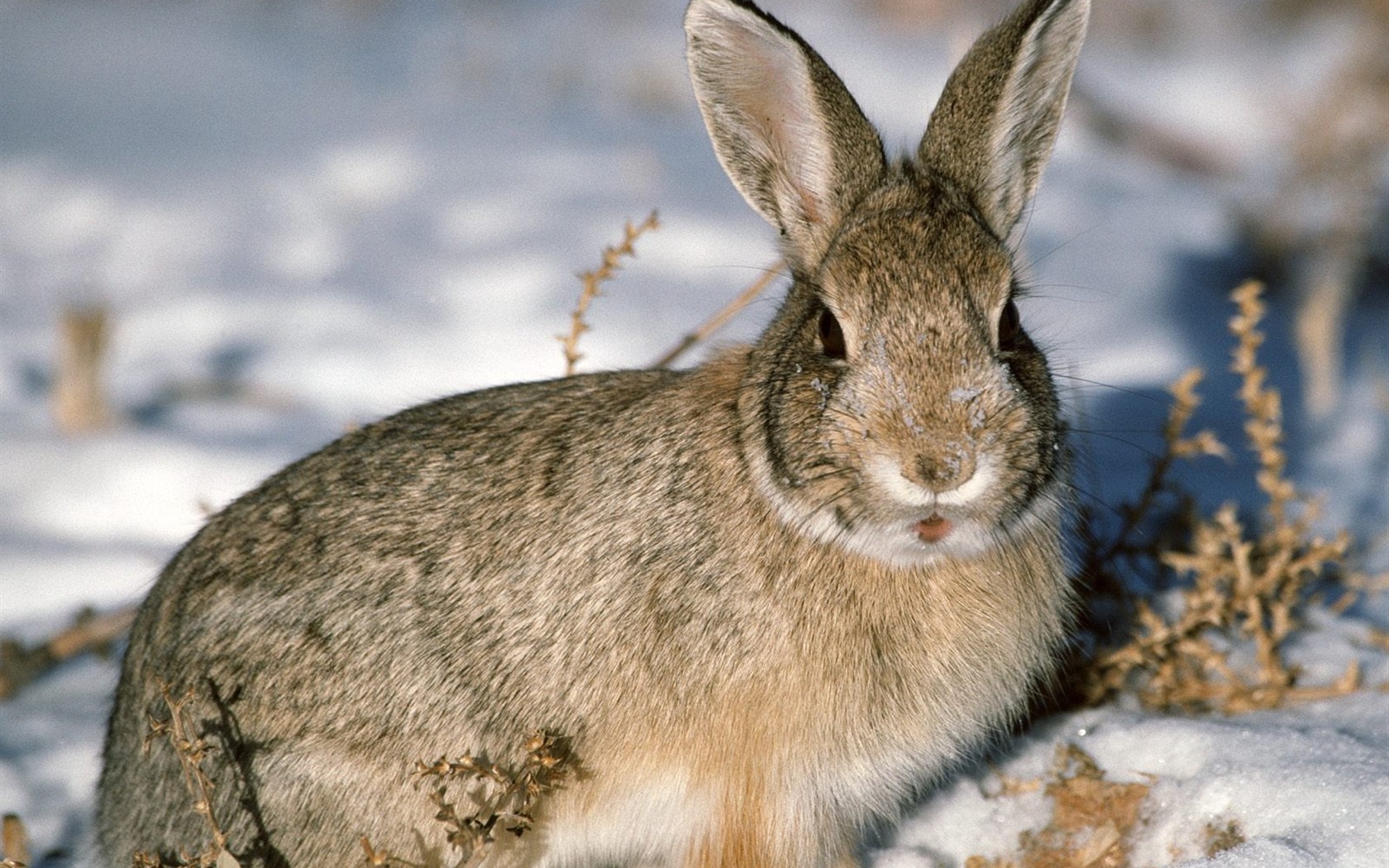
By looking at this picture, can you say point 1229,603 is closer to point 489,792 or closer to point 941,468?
point 941,468

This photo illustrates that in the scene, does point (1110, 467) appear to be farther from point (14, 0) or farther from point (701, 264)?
point (14, 0)

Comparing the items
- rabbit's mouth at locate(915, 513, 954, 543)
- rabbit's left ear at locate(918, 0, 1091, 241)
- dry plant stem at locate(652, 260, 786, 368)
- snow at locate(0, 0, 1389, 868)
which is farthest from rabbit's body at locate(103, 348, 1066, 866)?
dry plant stem at locate(652, 260, 786, 368)

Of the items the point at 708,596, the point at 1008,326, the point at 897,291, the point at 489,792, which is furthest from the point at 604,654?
the point at 1008,326

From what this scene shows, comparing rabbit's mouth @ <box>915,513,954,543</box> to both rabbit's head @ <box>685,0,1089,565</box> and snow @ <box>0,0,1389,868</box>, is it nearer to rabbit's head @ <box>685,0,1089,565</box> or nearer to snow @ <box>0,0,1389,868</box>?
rabbit's head @ <box>685,0,1089,565</box>

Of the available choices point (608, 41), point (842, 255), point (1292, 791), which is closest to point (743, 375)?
point (842, 255)

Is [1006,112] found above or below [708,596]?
above
